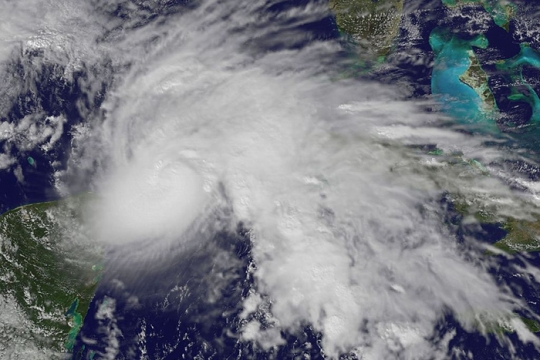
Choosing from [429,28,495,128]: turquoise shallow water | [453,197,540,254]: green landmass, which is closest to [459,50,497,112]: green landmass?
[429,28,495,128]: turquoise shallow water

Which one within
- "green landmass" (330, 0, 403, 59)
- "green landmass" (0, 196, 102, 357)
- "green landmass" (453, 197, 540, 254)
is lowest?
"green landmass" (453, 197, 540, 254)

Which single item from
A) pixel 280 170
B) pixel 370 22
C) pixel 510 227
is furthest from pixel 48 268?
pixel 510 227

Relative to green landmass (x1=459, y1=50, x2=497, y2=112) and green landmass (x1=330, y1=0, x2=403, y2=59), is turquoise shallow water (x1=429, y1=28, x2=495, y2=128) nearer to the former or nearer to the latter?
green landmass (x1=459, y1=50, x2=497, y2=112)

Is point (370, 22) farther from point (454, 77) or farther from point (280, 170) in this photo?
point (280, 170)

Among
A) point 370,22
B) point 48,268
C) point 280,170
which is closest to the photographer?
point 48,268

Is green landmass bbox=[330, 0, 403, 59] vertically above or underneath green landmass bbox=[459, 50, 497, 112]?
above

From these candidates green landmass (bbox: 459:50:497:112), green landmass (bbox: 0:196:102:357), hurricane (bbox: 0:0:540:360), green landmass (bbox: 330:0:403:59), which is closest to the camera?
hurricane (bbox: 0:0:540:360)

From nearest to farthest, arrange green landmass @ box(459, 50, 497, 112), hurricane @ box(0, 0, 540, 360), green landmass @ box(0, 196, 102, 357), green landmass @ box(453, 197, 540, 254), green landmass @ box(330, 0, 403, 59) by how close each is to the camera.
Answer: hurricane @ box(0, 0, 540, 360)
green landmass @ box(453, 197, 540, 254)
green landmass @ box(0, 196, 102, 357)
green landmass @ box(459, 50, 497, 112)
green landmass @ box(330, 0, 403, 59)
